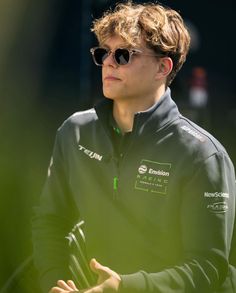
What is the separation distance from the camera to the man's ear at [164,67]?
117 inches

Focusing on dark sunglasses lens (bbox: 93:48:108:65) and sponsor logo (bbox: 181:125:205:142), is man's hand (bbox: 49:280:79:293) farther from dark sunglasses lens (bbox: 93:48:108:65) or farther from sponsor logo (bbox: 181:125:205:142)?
dark sunglasses lens (bbox: 93:48:108:65)

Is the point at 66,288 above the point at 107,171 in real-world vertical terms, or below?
below

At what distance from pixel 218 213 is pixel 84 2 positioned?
3.17 m

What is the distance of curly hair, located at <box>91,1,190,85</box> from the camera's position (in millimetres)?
2871

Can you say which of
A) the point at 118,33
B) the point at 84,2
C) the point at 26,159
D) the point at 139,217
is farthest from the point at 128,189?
the point at 84,2

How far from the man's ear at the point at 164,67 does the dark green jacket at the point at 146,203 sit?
12cm

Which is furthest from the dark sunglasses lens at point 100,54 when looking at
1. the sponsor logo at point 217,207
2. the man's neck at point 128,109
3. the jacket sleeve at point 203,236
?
the sponsor logo at point 217,207

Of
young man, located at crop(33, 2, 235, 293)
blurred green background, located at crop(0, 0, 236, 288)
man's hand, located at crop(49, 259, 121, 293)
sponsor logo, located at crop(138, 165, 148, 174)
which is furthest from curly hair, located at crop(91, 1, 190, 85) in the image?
blurred green background, located at crop(0, 0, 236, 288)

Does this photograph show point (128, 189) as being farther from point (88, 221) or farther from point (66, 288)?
point (66, 288)

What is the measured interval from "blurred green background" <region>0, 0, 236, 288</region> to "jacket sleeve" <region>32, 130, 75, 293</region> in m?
1.78

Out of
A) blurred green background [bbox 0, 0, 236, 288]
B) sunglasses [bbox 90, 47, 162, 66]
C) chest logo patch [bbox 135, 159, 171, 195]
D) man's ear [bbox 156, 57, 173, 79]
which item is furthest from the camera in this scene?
blurred green background [bbox 0, 0, 236, 288]

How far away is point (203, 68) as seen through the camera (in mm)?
5684

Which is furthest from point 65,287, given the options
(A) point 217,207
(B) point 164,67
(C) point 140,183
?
(B) point 164,67

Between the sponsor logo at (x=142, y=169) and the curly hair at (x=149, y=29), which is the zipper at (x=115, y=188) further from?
the curly hair at (x=149, y=29)
